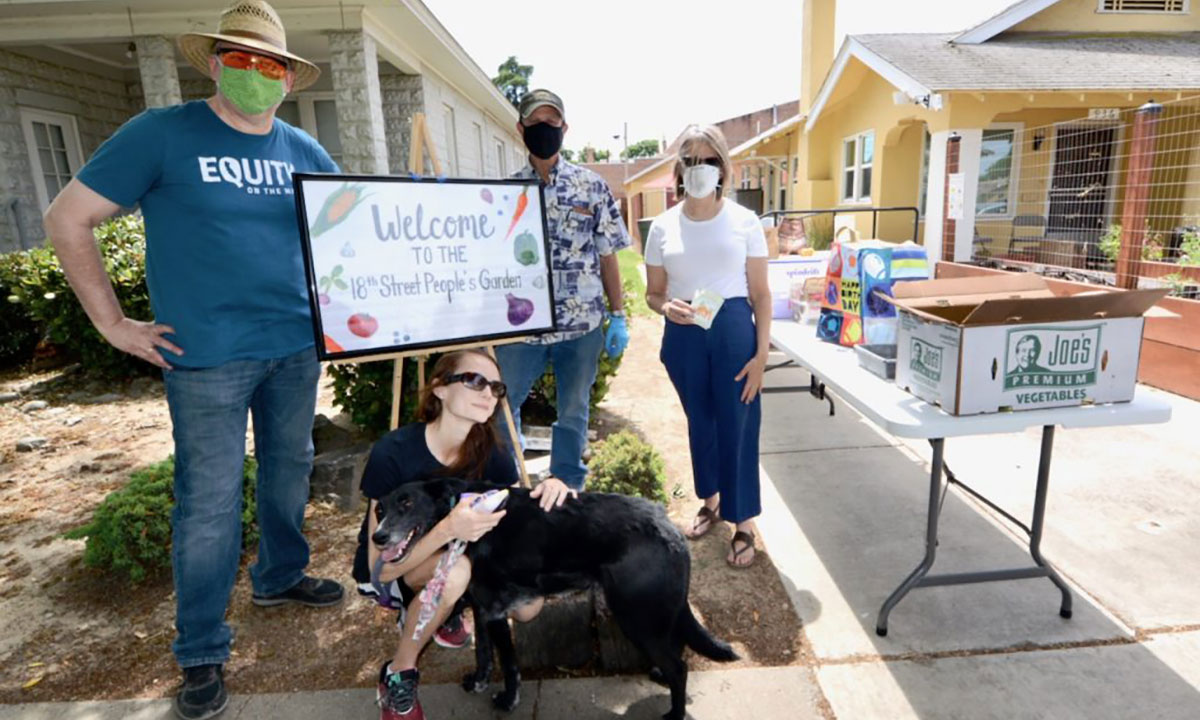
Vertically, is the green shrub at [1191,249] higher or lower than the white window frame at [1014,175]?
lower

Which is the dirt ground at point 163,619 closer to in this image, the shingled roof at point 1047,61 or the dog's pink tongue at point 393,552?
the dog's pink tongue at point 393,552

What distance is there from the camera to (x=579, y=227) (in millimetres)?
3049

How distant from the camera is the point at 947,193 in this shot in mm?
8695

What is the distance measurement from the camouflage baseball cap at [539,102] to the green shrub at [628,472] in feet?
5.40

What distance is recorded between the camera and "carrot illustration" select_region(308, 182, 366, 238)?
2.29 meters

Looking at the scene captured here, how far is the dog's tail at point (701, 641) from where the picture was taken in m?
2.05

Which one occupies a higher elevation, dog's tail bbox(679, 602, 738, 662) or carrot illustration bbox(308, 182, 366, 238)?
carrot illustration bbox(308, 182, 366, 238)

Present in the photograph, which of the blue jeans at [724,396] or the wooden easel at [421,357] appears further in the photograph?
the blue jeans at [724,396]

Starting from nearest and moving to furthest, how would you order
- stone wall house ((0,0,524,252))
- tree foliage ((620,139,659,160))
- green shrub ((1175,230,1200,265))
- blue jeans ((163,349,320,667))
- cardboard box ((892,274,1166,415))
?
cardboard box ((892,274,1166,415)) < blue jeans ((163,349,320,667)) < green shrub ((1175,230,1200,265)) < stone wall house ((0,0,524,252)) < tree foliage ((620,139,659,160))

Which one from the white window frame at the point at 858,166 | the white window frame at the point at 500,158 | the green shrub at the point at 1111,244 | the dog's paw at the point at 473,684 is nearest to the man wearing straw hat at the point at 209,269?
the dog's paw at the point at 473,684

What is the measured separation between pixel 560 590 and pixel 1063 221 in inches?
475

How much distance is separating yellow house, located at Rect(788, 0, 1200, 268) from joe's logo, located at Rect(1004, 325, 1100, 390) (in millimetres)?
5506

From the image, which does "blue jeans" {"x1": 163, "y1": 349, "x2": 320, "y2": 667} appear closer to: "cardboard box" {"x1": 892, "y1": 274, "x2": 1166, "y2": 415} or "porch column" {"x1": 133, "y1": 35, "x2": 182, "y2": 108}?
"cardboard box" {"x1": 892, "y1": 274, "x2": 1166, "y2": 415}

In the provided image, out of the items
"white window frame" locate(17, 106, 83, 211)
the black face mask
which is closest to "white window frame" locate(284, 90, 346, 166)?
"white window frame" locate(17, 106, 83, 211)
